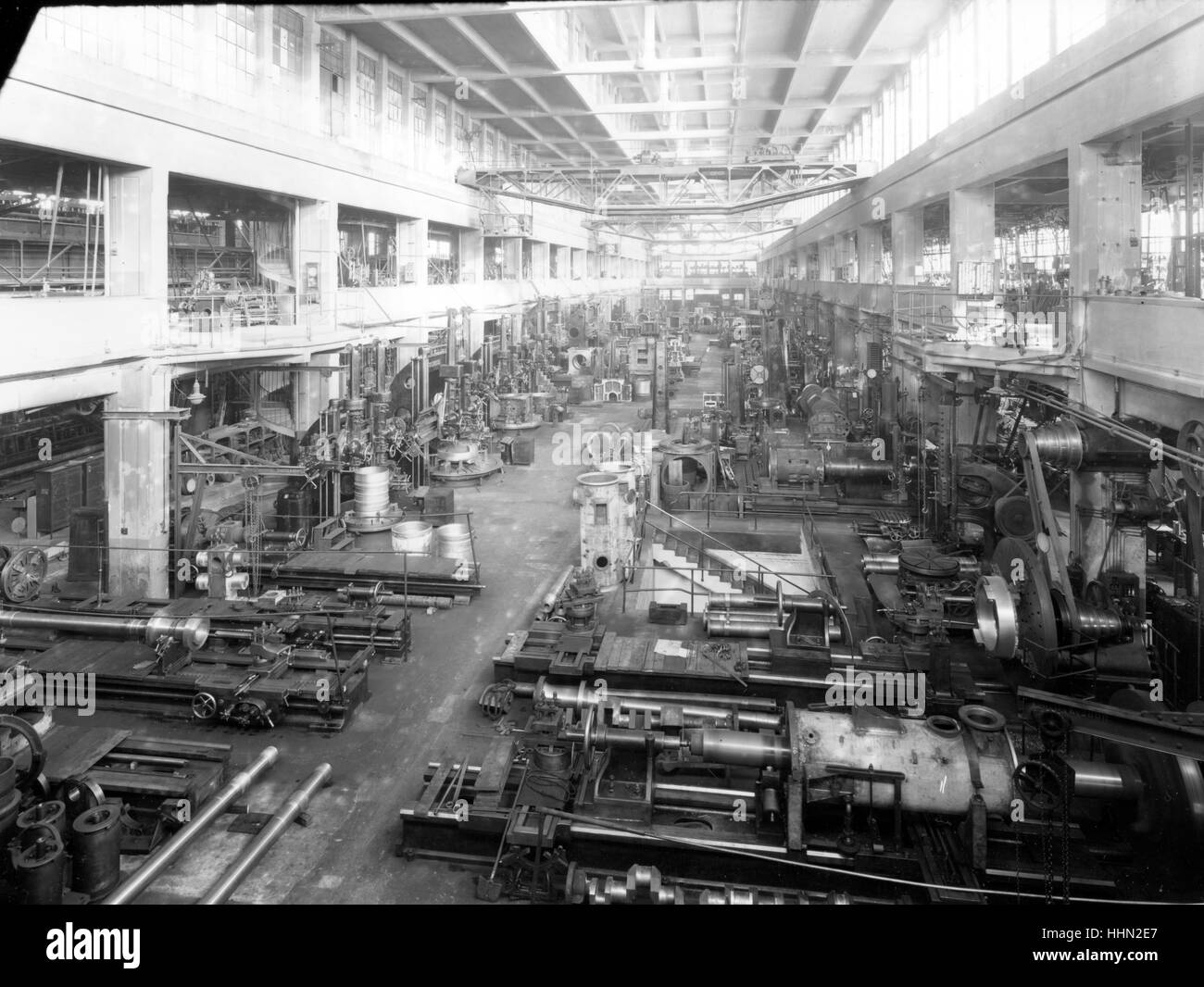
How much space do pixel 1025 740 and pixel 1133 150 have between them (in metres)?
7.10

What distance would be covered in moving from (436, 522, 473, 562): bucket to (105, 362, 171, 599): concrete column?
13.3 ft

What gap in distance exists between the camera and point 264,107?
49.0 ft

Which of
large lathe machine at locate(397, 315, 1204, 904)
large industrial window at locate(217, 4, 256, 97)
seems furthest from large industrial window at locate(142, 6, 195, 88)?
large lathe machine at locate(397, 315, 1204, 904)

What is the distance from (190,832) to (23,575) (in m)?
6.83

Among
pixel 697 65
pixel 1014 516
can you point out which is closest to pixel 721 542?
pixel 1014 516

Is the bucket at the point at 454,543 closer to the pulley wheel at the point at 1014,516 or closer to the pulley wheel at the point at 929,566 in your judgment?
the pulley wheel at the point at 929,566

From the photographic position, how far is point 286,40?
15648 millimetres

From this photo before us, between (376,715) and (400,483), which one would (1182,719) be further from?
(400,483)

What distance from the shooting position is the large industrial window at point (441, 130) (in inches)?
920

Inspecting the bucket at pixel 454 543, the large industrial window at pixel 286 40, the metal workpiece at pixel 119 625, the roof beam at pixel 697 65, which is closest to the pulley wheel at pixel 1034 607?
the bucket at pixel 454 543

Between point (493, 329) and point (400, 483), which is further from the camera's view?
point (493, 329)

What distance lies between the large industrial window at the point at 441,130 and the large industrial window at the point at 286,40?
7.43 metres

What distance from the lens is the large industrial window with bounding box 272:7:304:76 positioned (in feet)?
50.1
